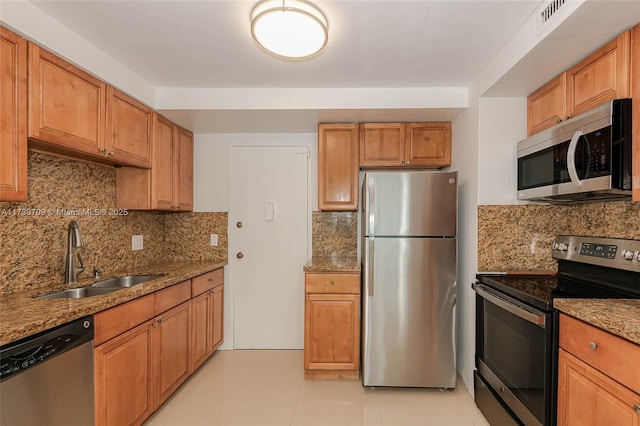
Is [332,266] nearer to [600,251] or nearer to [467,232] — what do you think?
[467,232]

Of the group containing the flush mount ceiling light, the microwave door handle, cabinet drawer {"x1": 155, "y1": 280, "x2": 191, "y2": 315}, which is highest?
the flush mount ceiling light

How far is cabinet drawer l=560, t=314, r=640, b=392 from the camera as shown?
3.74ft

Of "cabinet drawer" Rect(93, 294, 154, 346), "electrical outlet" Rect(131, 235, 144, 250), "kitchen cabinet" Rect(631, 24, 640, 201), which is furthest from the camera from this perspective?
"electrical outlet" Rect(131, 235, 144, 250)

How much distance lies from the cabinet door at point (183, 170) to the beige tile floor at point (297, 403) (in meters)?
1.54

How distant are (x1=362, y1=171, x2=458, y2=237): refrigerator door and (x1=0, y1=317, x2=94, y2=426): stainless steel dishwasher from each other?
6.15 feet

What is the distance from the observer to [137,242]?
2904 millimetres

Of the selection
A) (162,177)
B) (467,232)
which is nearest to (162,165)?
(162,177)

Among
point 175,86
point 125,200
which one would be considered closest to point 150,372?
point 125,200

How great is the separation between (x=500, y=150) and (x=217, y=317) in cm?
280

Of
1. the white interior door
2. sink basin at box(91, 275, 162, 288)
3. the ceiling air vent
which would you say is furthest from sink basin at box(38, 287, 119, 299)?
the ceiling air vent

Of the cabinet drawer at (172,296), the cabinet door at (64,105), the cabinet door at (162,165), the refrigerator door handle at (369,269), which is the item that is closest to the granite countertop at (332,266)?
the refrigerator door handle at (369,269)

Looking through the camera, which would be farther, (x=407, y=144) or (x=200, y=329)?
(x=407, y=144)

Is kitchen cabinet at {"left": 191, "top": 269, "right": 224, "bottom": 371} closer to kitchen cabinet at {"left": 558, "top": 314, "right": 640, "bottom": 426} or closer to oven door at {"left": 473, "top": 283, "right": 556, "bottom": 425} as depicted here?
oven door at {"left": 473, "top": 283, "right": 556, "bottom": 425}

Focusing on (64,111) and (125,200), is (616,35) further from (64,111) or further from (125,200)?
(125,200)
